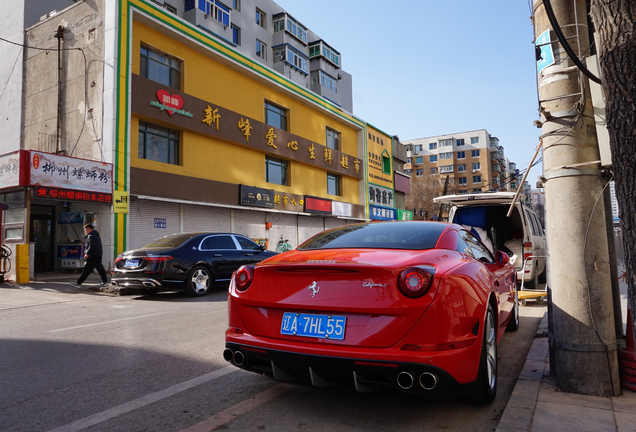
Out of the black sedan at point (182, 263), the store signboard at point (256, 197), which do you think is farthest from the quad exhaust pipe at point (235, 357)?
the store signboard at point (256, 197)

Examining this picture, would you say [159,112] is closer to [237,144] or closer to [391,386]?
[237,144]

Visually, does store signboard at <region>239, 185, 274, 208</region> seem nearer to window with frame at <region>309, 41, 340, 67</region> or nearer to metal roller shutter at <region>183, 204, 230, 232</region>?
metal roller shutter at <region>183, 204, 230, 232</region>

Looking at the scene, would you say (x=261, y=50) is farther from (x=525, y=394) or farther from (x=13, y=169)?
(x=525, y=394)

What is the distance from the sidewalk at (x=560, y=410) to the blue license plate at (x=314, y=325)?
1108 mm

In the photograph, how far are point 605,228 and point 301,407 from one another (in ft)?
8.60

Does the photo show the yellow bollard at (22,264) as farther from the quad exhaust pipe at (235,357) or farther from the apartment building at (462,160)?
the apartment building at (462,160)

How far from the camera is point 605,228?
346 centimetres

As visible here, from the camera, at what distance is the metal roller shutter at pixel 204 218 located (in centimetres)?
1947

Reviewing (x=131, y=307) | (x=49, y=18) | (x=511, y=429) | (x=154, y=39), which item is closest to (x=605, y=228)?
(x=511, y=429)

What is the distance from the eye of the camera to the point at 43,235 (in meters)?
17.1

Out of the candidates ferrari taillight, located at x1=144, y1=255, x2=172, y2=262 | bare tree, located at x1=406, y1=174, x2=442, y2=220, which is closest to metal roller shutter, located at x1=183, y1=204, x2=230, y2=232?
ferrari taillight, located at x1=144, y1=255, x2=172, y2=262

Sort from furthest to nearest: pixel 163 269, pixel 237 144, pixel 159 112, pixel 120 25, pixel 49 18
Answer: pixel 237 144 < pixel 49 18 < pixel 159 112 < pixel 120 25 < pixel 163 269

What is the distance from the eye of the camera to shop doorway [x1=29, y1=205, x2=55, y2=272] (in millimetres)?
16828

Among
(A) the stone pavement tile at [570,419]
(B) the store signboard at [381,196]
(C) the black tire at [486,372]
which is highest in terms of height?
(B) the store signboard at [381,196]
